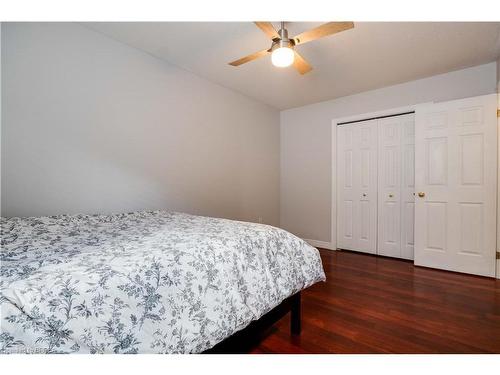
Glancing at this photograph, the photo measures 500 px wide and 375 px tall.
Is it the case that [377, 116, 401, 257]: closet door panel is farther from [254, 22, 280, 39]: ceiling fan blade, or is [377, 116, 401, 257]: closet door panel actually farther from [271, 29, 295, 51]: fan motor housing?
[254, 22, 280, 39]: ceiling fan blade

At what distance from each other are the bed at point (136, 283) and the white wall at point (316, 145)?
260 centimetres

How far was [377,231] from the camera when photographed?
3.57 meters

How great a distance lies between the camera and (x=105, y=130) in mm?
2293

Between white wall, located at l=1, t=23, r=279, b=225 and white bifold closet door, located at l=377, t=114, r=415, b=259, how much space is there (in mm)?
2150

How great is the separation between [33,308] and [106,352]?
10.0 inches

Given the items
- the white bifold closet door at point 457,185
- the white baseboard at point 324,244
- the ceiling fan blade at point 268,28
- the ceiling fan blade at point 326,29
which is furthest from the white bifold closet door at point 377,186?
the ceiling fan blade at point 268,28

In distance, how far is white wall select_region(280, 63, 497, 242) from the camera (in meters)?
3.24

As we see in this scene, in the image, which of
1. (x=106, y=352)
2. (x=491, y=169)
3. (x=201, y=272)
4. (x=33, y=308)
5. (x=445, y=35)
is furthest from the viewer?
(x=491, y=169)

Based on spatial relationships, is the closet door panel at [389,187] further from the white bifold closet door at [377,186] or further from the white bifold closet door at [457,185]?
the white bifold closet door at [457,185]

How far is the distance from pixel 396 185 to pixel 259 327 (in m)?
2.97

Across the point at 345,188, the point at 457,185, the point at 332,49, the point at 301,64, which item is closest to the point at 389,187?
the point at 345,188

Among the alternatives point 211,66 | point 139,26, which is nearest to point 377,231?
point 211,66

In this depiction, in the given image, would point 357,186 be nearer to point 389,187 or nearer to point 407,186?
point 389,187
